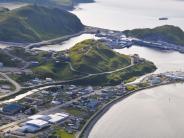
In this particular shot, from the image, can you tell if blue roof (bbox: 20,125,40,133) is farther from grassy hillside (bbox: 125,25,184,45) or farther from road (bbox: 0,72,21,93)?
grassy hillside (bbox: 125,25,184,45)

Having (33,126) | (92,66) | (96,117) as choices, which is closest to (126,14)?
(92,66)

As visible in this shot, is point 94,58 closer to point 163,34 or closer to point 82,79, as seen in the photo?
point 82,79

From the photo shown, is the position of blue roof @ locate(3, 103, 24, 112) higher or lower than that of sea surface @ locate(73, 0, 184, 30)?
higher

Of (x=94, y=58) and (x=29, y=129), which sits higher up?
(x=29, y=129)

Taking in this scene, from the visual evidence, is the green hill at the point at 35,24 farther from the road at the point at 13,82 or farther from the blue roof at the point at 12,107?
the blue roof at the point at 12,107

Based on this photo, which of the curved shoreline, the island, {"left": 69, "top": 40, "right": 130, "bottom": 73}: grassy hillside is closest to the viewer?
the curved shoreline

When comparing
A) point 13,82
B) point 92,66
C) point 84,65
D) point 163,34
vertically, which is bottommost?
point 163,34

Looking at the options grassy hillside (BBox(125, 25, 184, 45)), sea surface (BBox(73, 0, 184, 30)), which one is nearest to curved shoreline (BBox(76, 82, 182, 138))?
grassy hillside (BBox(125, 25, 184, 45))
